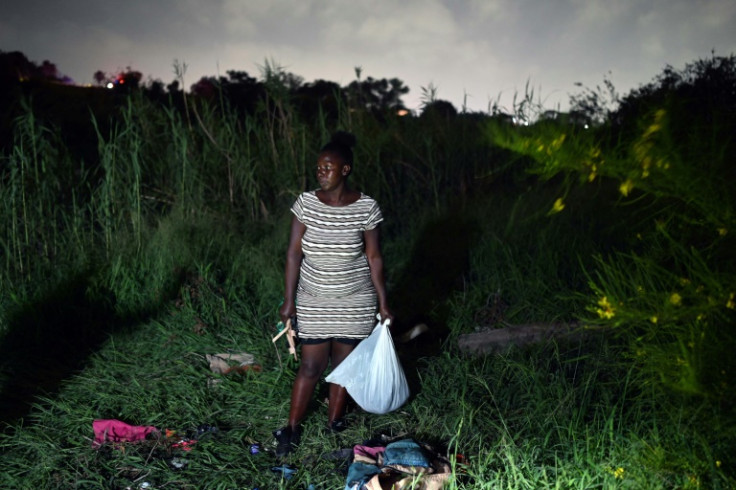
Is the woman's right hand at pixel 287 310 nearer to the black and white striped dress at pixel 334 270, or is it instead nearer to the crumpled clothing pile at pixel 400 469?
the black and white striped dress at pixel 334 270

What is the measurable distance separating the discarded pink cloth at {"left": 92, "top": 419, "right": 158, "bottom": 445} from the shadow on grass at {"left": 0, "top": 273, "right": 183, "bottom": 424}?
573 millimetres

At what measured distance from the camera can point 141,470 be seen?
129 inches

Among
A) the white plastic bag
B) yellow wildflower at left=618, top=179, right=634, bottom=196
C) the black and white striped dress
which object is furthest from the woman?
yellow wildflower at left=618, top=179, right=634, bottom=196

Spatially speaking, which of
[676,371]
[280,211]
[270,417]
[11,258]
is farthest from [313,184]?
[676,371]

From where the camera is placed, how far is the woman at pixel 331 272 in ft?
11.3

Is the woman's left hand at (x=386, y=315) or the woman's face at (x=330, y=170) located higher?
the woman's face at (x=330, y=170)

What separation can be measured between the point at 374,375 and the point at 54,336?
2.66m

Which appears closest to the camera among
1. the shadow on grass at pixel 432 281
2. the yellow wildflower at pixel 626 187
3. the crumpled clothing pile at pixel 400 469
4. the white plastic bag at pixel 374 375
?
the yellow wildflower at pixel 626 187

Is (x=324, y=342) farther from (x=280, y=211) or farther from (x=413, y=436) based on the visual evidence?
(x=280, y=211)

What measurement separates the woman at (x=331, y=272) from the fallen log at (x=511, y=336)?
4.11 ft

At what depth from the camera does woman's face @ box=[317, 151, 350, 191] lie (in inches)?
134

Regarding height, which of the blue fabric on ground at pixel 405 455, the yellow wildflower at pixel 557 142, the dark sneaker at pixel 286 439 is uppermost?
the yellow wildflower at pixel 557 142

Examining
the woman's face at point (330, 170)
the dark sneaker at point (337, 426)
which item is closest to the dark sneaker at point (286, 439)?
the dark sneaker at point (337, 426)

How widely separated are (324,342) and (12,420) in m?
1.76
